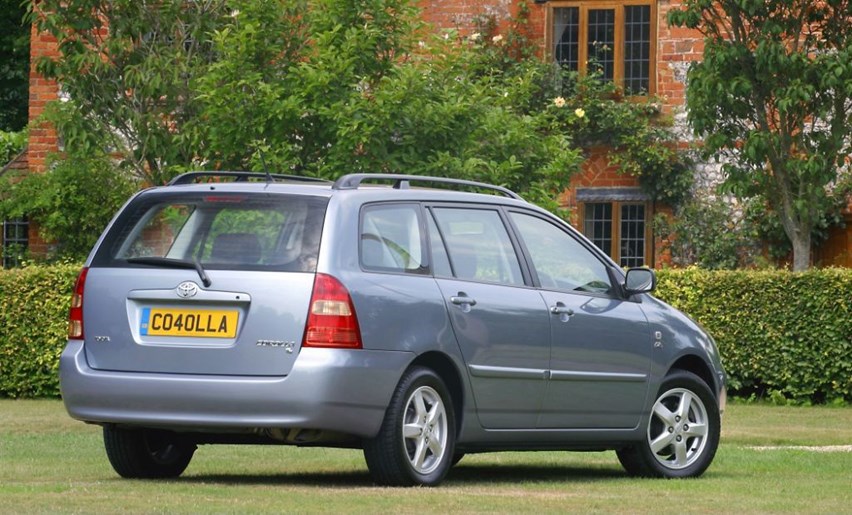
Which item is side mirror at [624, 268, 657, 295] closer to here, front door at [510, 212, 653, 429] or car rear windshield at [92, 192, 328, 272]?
front door at [510, 212, 653, 429]

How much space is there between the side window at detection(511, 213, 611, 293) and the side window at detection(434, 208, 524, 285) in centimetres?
17

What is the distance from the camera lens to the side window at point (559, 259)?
1088cm

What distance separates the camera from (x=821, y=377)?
2030 cm

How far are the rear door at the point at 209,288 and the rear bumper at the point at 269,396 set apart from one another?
79 mm

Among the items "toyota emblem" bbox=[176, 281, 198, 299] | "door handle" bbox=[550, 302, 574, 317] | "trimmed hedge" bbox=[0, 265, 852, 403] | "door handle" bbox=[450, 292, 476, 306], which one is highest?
"toyota emblem" bbox=[176, 281, 198, 299]

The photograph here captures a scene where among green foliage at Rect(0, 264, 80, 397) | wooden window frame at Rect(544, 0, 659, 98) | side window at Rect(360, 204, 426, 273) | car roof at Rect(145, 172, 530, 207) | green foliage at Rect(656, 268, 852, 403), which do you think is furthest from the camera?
wooden window frame at Rect(544, 0, 659, 98)

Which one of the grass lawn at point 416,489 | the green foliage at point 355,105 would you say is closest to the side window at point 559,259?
the grass lawn at point 416,489

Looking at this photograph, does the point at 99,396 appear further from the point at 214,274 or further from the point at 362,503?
the point at 362,503

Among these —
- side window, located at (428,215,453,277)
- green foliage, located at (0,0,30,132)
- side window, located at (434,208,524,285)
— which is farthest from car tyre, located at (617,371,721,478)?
green foliage, located at (0,0,30,132)

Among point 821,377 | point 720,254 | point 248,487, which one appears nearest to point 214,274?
point 248,487

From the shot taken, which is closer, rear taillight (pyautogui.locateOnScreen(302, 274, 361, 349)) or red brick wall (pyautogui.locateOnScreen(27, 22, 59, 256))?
rear taillight (pyautogui.locateOnScreen(302, 274, 361, 349))

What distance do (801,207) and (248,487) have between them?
14334 mm

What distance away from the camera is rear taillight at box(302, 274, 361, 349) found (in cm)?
928

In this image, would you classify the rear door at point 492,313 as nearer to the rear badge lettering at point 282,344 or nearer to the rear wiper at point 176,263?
the rear badge lettering at point 282,344
